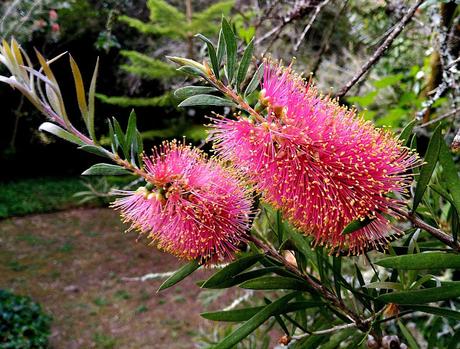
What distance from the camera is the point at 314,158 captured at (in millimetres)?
547

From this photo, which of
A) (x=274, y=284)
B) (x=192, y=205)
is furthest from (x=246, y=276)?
(x=192, y=205)

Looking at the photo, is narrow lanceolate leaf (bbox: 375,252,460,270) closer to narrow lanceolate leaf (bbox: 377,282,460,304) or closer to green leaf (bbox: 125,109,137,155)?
narrow lanceolate leaf (bbox: 377,282,460,304)

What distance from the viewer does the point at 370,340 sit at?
0.69 m

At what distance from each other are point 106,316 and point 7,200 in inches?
177

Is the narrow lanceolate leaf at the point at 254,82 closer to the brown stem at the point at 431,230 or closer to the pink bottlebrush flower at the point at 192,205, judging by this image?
the pink bottlebrush flower at the point at 192,205

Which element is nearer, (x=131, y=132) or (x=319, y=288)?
(x=131, y=132)

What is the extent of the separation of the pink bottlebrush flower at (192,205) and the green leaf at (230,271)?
1.1 inches

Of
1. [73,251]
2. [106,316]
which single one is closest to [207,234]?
[106,316]

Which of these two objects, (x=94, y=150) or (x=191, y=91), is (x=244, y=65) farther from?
(x=94, y=150)

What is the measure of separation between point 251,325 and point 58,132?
35 cm

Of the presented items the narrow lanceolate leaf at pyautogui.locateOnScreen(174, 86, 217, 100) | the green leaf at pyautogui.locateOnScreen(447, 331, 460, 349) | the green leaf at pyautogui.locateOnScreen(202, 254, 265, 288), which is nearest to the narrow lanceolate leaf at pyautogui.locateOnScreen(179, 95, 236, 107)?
the narrow lanceolate leaf at pyautogui.locateOnScreen(174, 86, 217, 100)

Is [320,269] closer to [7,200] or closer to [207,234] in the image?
[207,234]

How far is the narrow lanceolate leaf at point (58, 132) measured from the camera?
484 mm

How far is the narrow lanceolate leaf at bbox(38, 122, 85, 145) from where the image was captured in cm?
48
